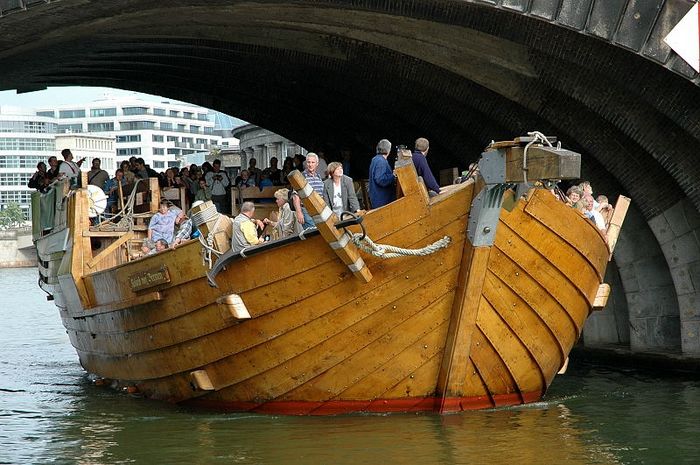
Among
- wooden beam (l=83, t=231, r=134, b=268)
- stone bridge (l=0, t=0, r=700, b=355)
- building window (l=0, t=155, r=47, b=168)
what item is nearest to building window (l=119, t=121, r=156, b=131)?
building window (l=0, t=155, r=47, b=168)

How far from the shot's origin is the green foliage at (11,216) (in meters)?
133

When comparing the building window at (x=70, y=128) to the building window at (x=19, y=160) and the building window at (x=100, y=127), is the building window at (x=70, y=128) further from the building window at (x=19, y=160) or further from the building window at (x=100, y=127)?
the building window at (x=19, y=160)

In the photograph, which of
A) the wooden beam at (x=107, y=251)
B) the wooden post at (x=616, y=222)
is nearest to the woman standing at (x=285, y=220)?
the wooden post at (x=616, y=222)

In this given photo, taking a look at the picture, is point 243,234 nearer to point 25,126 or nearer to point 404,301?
point 404,301

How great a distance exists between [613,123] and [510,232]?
5.58m

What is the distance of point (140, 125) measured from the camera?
172 meters

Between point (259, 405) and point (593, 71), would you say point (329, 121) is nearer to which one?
point (593, 71)

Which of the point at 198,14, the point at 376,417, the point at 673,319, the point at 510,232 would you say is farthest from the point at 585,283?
the point at 198,14

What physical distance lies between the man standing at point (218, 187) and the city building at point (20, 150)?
12672 cm

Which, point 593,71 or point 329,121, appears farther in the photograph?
point 329,121

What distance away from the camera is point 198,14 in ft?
58.4

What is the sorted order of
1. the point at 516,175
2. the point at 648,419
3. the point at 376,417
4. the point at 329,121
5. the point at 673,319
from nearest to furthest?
the point at 516,175 < the point at 376,417 < the point at 648,419 < the point at 673,319 < the point at 329,121

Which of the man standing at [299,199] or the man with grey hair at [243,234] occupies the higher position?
the man standing at [299,199]

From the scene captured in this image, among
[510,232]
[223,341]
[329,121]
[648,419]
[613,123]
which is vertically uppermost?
[329,121]
